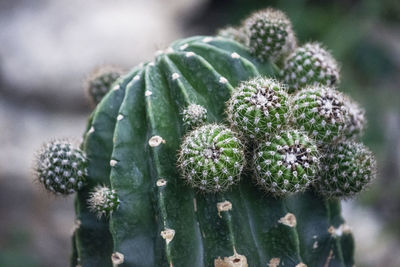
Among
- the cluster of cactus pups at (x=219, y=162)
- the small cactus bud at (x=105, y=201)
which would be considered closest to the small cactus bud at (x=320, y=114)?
the cluster of cactus pups at (x=219, y=162)

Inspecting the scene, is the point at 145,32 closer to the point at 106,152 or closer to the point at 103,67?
the point at 103,67

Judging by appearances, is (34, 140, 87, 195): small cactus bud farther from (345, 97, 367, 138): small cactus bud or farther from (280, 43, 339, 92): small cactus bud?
(345, 97, 367, 138): small cactus bud

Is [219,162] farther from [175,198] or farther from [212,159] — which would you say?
[175,198]

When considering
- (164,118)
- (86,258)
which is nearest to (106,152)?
(164,118)

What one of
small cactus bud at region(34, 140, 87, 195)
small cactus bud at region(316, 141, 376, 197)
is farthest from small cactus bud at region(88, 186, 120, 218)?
small cactus bud at region(316, 141, 376, 197)

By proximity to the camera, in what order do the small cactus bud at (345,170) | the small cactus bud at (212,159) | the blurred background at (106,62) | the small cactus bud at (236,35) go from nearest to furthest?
the small cactus bud at (212,159) → the small cactus bud at (345,170) → the small cactus bud at (236,35) → the blurred background at (106,62)

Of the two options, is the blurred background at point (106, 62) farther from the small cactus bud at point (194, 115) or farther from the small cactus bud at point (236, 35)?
the small cactus bud at point (194, 115)
